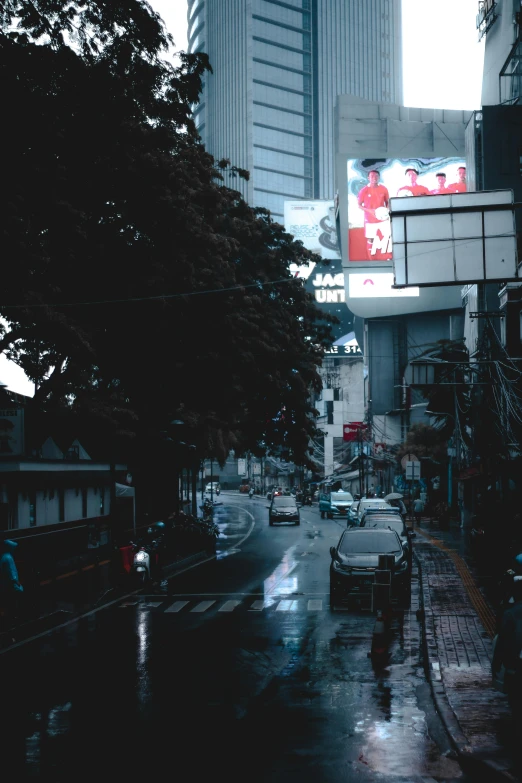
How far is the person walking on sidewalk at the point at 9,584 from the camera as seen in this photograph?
57.8 ft

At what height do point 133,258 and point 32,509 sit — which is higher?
point 133,258

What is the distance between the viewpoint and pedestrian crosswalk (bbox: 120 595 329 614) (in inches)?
824

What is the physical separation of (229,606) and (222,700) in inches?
381

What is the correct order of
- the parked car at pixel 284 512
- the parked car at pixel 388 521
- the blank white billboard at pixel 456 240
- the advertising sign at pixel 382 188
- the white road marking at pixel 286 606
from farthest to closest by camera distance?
the advertising sign at pixel 382 188 < the parked car at pixel 284 512 < the parked car at pixel 388 521 < the white road marking at pixel 286 606 < the blank white billboard at pixel 456 240

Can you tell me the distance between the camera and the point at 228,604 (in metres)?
21.9

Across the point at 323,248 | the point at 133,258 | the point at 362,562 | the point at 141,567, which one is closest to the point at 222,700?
the point at 362,562

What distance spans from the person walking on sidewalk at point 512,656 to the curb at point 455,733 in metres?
0.59

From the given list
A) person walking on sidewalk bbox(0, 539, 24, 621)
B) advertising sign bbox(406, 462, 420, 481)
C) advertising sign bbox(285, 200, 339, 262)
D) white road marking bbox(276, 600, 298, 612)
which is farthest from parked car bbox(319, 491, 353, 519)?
advertising sign bbox(285, 200, 339, 262)

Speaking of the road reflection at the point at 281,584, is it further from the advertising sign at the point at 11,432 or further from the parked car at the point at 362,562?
the advertising sign at the point at 11,432

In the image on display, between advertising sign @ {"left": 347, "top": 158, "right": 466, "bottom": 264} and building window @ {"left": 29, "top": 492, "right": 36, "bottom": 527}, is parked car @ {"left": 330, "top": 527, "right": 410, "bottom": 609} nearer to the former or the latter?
building window @ {"left": 29, "top": 492, "right": 36, "bottom": 527}

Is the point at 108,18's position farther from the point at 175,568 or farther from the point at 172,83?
the point at 175,568

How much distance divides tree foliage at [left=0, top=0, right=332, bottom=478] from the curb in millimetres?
12396

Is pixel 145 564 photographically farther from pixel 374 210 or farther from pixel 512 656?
pixel 374 210

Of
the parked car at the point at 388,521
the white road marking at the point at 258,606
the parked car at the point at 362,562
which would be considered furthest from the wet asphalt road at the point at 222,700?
the parked car at the point at 388,521
